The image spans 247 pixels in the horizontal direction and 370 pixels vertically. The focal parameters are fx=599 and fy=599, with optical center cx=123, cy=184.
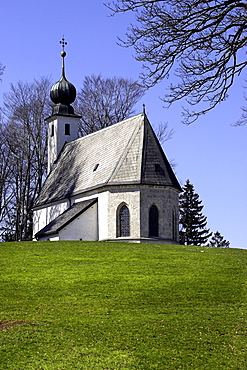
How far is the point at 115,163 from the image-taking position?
36.7 m

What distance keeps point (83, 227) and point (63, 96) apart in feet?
53.8

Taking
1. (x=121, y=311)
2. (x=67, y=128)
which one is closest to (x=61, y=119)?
(x=67, y=128)

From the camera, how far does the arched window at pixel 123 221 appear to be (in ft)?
115

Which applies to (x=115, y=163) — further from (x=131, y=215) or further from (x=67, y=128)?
(x=67, y=128)

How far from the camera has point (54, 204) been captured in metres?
43.3

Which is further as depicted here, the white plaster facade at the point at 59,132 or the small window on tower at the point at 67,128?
the small window on tower at the point at 67,128

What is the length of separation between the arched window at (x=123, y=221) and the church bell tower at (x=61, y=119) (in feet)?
49.0

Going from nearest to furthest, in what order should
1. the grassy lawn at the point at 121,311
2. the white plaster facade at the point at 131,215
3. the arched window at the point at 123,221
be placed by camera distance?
the grassy lawn at the point at 121,311 → the white plaster facade at the point at 131,215 → the arched window at the point at 123,221

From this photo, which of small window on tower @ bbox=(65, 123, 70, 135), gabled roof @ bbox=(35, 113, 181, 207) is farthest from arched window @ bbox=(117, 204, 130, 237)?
small window on tower @ bbox=(65, 123, 70, 135)

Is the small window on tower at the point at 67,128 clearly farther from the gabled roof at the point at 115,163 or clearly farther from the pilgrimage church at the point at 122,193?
the pilgrimage church at the point at 122,193

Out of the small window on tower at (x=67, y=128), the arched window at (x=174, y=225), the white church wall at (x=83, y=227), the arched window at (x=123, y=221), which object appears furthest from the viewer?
the small window on tower at (x=67, y=128)

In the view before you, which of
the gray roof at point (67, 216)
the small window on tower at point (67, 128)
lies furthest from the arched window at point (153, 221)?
the small window on tower at point (67, 128)

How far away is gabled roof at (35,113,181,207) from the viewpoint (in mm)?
35438

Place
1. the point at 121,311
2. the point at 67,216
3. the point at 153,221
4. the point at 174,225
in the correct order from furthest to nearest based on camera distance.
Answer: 1. the point at 67,216
2. the point at 174,225
3. the point at 153,221
4. the point at 121,311
